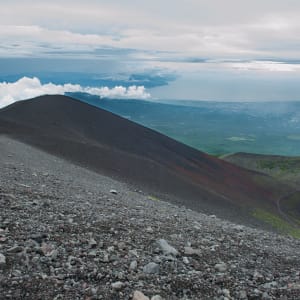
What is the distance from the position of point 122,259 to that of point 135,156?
3338 centimetres

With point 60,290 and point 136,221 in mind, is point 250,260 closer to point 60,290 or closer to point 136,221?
point 136,221

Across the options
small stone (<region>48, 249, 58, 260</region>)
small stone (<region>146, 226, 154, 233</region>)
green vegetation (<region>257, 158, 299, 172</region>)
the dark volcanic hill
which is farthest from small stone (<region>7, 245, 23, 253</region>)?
green vegetation (<region>257, 158, 299, 172</region>)

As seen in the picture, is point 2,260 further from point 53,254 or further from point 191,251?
point 191,251

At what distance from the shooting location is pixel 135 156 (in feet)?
135

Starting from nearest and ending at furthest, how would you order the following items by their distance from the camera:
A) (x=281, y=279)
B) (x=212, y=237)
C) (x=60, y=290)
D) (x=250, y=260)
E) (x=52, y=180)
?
(x=60, y=290)
(x=281, y=279)
(x=250, y=260)
(x=212, y=237)
(x=52, y=180)

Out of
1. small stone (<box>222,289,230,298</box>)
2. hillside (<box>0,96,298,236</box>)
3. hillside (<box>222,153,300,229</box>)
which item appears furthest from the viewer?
hillside (<box>222,153,300,229</box>)

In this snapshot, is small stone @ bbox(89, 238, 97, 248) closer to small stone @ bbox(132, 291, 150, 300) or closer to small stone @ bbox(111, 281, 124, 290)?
small stone @ bbox(111, 281, 124, 290)

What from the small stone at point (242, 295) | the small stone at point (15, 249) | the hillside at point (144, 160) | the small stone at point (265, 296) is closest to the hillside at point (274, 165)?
the hillside at point (144, 160)

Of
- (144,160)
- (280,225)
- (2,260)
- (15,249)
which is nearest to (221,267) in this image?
(15,249)

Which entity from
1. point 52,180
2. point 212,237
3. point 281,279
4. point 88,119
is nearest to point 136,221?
point 212,237

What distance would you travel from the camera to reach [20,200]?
449 inches

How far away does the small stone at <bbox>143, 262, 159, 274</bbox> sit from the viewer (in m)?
7.57

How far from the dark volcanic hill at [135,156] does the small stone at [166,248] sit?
19.0 m

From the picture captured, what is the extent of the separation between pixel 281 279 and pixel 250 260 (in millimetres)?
1256
